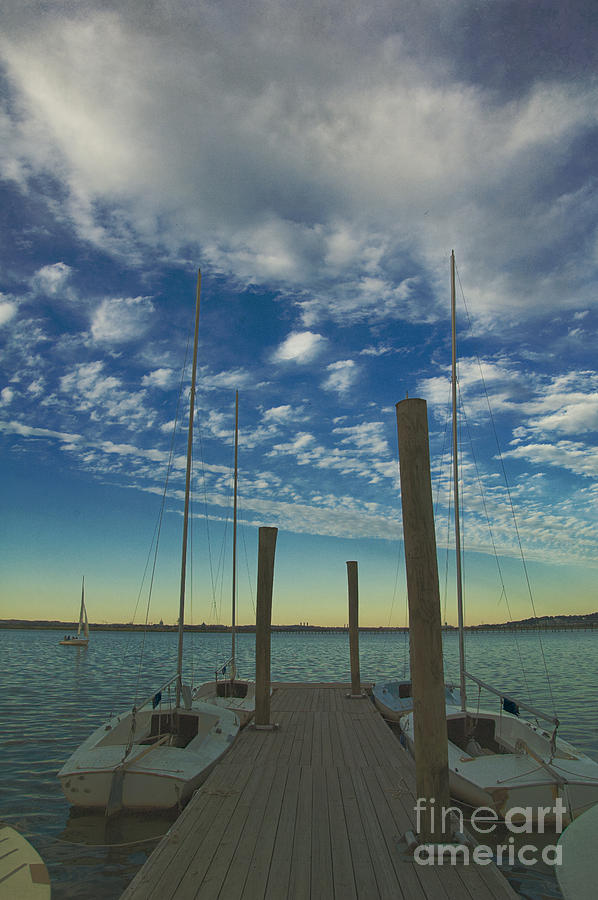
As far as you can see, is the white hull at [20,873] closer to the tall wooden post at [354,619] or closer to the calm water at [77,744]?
the calm water at [77,744]

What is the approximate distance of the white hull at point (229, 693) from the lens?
15.3 m

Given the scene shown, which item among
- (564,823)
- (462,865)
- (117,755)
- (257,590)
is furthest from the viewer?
(257,590)

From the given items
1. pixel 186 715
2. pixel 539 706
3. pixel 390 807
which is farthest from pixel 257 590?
pixel 539 706

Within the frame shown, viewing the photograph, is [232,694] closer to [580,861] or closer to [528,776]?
[528,776]

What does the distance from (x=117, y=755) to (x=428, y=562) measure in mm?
6506

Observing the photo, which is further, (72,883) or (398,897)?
(72,883)

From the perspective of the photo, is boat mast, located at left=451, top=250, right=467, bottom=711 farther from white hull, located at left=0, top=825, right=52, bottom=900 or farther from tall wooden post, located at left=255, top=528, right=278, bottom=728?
white hull, located at left=0, top=825, right=52, bottom=900

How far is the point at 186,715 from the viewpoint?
11086 mm

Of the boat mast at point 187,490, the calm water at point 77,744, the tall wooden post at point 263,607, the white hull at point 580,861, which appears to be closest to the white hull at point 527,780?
the calm water at point 77,744

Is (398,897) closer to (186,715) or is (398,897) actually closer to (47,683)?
(186,715)

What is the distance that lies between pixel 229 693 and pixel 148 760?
8014 millimetres

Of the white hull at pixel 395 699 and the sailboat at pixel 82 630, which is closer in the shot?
the white hull at pixel 395 699

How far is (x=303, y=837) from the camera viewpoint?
5.86 meters

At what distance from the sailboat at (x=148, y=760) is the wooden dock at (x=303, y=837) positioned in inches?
20.6
